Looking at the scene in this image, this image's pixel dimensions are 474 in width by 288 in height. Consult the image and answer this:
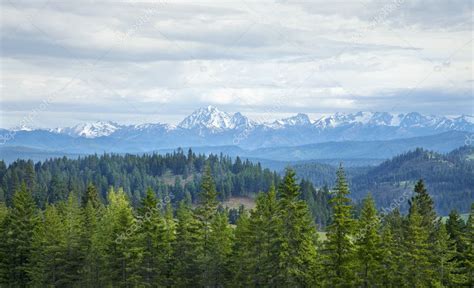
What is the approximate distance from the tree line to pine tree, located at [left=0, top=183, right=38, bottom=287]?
0.13m

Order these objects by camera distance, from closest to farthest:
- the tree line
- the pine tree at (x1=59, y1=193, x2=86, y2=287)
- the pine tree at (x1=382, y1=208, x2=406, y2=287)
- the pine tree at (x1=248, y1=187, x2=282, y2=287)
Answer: the tree line → the pine tree at (x1=248, y1=187, x2=282, y2=287) → the pine tree at (x1=382, y1=208, x2=406, y2=287) → the pine tree at (x1=59, y1=193, x2=86, y2=287)

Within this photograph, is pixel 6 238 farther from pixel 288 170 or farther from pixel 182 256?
pixel 288 170

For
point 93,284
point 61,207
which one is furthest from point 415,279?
point 61,207

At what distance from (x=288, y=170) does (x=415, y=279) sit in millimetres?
15302

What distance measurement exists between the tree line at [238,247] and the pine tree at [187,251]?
0.36 ft

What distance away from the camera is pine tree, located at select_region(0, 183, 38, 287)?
8150 centimetres

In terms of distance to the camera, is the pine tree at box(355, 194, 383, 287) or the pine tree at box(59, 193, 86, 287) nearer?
the pine tree at box(355, 194, 383, 287)

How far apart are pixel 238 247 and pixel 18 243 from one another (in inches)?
1243

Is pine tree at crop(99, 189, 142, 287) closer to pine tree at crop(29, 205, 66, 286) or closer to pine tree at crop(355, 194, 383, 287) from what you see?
pine tree at crop(29, 205, 66, 286)

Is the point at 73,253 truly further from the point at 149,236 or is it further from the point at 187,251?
the point at 187,251

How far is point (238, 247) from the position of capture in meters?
68.1

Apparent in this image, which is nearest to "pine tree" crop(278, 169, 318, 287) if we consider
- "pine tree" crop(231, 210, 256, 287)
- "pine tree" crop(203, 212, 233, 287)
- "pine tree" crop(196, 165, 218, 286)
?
"pine tree" crop(231, 210, 256, 287)

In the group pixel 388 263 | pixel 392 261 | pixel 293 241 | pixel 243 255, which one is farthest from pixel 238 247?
pixel 392 261

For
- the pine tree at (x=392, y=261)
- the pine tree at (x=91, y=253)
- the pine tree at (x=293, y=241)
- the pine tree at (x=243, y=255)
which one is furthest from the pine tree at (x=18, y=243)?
the pine tree at (x=392, y=261)
